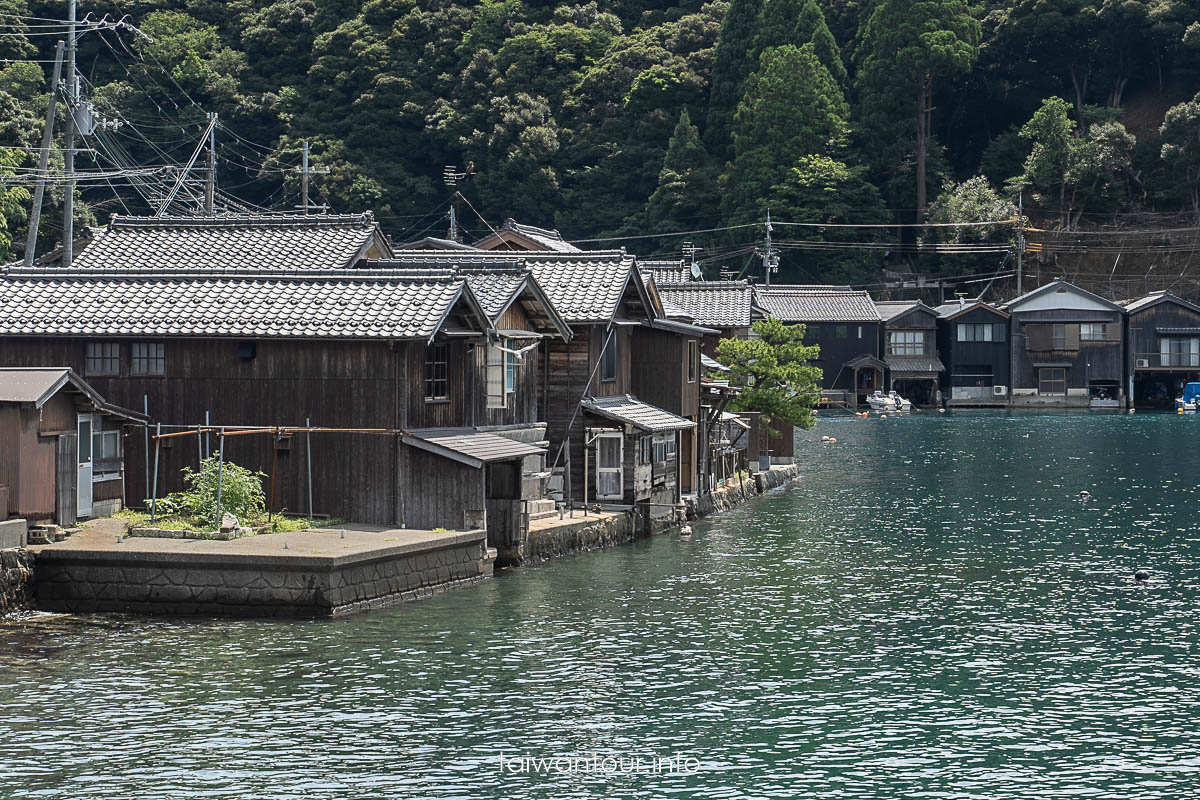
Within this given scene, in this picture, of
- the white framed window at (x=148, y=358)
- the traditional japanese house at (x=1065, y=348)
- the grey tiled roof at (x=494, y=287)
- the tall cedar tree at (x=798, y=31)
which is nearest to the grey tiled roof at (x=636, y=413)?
the grey tiled roof at (x=494, y=287)

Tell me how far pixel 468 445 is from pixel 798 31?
11331 cm

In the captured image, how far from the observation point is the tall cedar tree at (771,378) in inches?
2509

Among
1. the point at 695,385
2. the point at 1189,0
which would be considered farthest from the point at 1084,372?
the point at 695,385

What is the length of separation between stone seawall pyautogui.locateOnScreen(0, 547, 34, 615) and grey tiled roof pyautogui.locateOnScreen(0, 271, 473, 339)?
7.80 meters

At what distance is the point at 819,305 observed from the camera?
125062mm

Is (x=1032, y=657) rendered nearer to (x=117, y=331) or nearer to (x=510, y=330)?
(x=510, y=330)

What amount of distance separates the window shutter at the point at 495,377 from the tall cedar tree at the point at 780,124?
94307 millimetres

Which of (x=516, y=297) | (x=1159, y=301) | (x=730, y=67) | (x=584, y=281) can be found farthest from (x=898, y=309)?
(x=516, y=297)

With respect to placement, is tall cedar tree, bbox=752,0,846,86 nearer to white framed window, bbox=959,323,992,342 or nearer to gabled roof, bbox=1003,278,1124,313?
white framed window, bbox=959,323,992,342

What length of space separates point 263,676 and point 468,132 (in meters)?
124

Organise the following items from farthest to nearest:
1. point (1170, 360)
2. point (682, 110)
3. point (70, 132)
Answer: point (682, 110) < point (1170, 360) < point (70, 132)

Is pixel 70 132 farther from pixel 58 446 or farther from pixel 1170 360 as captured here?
pixel 1170 360

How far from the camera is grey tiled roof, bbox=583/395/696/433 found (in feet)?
153

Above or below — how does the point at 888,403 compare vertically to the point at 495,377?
below
